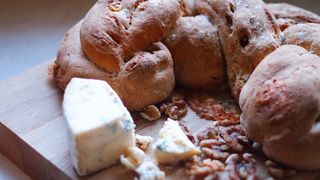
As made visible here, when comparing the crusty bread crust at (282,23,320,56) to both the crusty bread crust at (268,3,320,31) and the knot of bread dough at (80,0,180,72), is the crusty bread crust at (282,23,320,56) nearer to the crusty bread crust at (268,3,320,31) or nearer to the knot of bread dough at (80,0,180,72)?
the crusty bread crust at (268,3,320,31)

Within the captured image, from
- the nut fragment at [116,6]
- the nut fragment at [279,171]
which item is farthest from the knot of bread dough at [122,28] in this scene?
the nut fragment at [279,171]

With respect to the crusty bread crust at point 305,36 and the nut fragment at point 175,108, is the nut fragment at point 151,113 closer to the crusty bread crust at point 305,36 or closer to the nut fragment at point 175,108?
the nut fragment at point 175,108

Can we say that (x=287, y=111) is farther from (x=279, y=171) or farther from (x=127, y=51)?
(x=127, y=51)

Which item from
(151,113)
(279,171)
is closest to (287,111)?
(279,171)

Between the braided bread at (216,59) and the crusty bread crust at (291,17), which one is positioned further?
the crusty bread crust at (291,17)

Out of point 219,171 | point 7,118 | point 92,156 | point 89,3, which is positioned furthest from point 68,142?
point 89,3

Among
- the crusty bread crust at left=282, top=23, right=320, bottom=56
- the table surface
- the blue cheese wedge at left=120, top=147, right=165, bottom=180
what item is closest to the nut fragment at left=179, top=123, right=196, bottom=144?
the blue cheese wedge at left=120, top=147, right=165, bottom=180

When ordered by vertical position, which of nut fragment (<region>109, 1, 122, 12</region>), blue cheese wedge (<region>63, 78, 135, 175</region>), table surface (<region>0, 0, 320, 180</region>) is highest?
nut fragment (<region>109, 1, 122, 12</region>)
